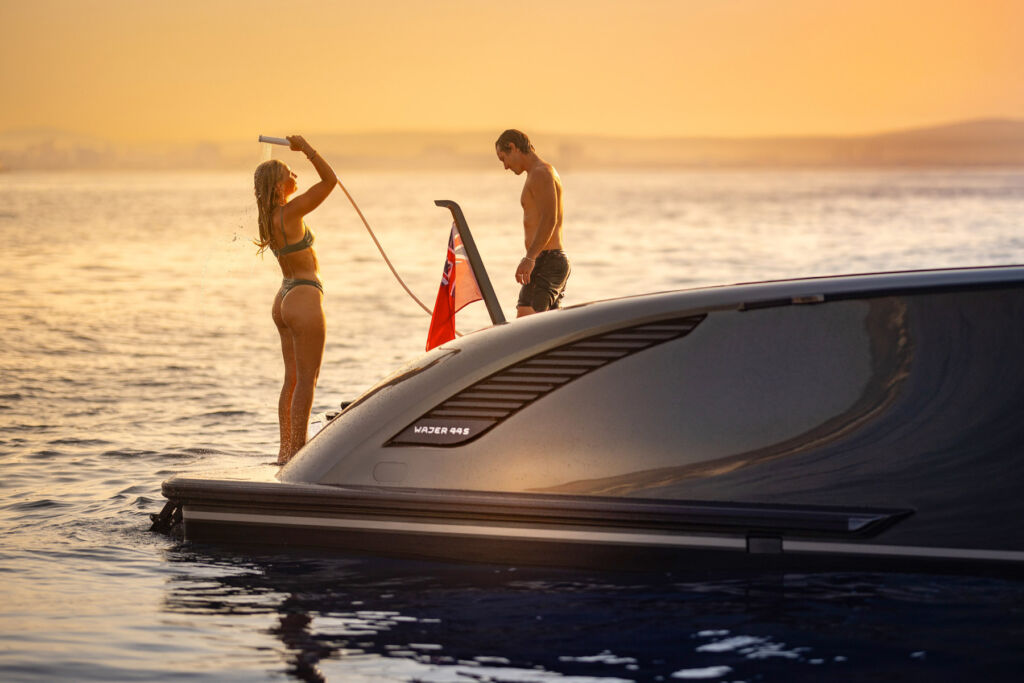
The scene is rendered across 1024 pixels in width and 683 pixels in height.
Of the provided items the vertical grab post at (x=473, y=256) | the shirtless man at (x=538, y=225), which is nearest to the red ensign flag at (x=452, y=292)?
the vertical grab post at (x=473, y=256)

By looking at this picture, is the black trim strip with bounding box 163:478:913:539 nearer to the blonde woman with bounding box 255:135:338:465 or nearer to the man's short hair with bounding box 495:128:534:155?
the blonde woman with bounding box 255:135:338:465

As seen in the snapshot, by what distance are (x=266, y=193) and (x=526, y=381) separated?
9.72ft

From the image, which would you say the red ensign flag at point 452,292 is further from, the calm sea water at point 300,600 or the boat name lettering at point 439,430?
the boat name lettering at point 439,430

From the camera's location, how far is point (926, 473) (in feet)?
15.4

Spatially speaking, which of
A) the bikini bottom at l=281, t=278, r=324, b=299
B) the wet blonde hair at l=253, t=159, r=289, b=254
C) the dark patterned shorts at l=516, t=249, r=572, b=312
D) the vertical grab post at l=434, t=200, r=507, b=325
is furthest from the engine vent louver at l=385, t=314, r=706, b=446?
the dark patterned shorts at l=516, t=249, r=572, b=312

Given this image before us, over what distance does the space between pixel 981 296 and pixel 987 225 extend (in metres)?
55.6

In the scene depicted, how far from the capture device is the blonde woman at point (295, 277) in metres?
7.49

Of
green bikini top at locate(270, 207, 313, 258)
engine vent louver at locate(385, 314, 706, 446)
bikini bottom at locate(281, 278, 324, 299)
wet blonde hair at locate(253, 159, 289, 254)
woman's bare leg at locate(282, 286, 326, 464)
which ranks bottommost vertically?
engine vent louver at locate(385, 314, 706, 446)

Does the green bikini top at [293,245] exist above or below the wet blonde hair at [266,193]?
below

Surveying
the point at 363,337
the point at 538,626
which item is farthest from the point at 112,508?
the point at 363,337

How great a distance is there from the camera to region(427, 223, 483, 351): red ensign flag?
26.1 ft

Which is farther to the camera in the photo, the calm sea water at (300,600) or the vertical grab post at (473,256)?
the vertical grab post at (473,256)

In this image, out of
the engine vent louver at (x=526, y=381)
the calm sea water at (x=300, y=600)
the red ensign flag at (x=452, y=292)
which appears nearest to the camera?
the calm sea water at (x=300, y=600)

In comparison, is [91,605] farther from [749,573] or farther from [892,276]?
[892,276]
